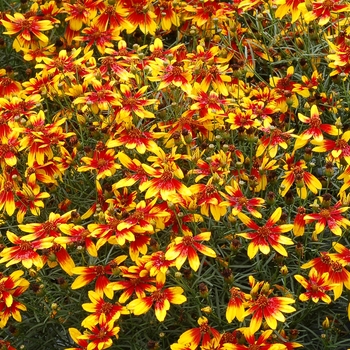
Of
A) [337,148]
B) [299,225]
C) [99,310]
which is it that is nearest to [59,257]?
[99,310]

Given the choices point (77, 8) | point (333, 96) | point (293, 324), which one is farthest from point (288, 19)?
point (293, 324)

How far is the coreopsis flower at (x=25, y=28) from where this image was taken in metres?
3.01

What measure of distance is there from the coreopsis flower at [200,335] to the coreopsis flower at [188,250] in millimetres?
158

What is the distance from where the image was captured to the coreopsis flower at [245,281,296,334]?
2004 millimetres

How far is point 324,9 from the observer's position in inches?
106

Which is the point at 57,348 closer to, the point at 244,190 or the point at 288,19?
the point at 244,190

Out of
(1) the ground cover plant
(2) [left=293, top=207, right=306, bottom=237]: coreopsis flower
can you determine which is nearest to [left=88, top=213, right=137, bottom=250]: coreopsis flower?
(1) the ground cover plant

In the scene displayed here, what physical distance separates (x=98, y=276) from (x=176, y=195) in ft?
1.08

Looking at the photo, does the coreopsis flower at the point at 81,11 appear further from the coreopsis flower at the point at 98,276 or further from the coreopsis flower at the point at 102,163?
the coreopsis flower at the point at 98,276

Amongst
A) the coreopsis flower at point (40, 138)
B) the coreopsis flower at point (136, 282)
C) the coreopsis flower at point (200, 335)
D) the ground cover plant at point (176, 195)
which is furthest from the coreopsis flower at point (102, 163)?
the coreopsis flower at point (200, 335)

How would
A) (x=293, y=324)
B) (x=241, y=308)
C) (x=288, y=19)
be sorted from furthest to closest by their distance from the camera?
(x=288, y=19)
(x=293, y=324)
(x=241, y=308)

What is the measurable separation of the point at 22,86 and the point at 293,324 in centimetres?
152

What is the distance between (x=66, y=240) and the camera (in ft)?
7.04

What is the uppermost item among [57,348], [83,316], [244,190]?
[244,190]
